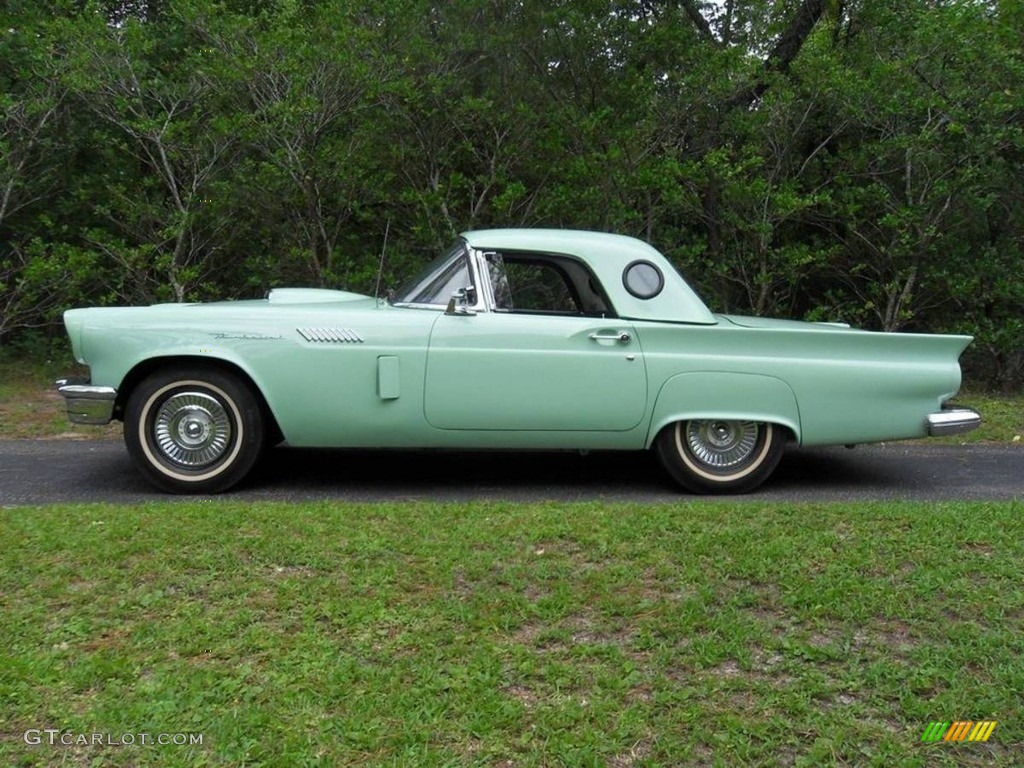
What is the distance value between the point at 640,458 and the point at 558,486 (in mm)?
1009

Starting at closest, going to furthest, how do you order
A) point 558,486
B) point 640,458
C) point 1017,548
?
point 1017,548 < point 558,486 < point 640,458

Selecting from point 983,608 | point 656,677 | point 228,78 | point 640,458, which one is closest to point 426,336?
point 640,458

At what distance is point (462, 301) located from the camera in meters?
5.07

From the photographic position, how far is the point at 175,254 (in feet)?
30.3

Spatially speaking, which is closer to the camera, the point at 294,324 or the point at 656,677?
the point at 656,677

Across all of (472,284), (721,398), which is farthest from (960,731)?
(472,284)

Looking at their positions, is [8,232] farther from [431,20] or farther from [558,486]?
[558,486]

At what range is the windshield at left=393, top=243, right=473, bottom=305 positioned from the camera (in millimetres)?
5172

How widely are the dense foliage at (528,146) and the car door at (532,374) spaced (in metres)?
4.12

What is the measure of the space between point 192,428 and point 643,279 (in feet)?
9.23

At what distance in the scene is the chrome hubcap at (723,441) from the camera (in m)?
5.15

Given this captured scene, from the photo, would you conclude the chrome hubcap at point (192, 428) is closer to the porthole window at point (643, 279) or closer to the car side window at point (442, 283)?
the car side window at point (442, 283)

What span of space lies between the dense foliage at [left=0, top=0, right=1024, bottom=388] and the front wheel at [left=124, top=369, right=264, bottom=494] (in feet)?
14.1

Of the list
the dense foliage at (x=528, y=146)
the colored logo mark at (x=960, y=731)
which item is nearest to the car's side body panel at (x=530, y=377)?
the colored logo mark at (x=960, y=731)
